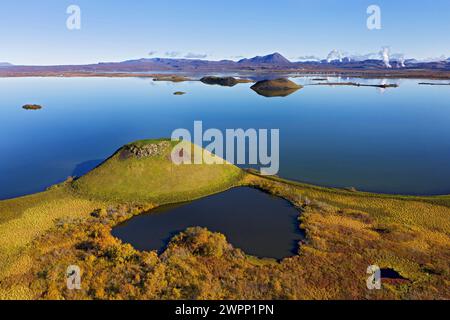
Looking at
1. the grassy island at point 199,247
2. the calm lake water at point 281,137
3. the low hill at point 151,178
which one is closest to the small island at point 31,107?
the calm lake water at point 281,137

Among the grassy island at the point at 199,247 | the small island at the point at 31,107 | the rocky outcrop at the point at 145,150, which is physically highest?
the small island at the point at 31,107

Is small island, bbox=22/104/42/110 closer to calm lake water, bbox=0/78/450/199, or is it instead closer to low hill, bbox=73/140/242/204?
calm lake water, bbox=0/78/450/199

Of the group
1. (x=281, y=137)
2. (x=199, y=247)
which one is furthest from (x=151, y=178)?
(x=281, y=137)

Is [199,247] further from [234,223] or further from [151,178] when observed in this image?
[151,178]

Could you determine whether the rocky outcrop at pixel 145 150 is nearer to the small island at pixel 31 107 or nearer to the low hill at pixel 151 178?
the low hill at pixel 151 178

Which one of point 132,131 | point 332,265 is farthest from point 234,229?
point 132,131

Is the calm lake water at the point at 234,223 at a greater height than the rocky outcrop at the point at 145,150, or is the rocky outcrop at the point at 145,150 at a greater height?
the rocky outcrop at the point at 145,150

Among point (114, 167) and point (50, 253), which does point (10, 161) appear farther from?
point (50, 253)
